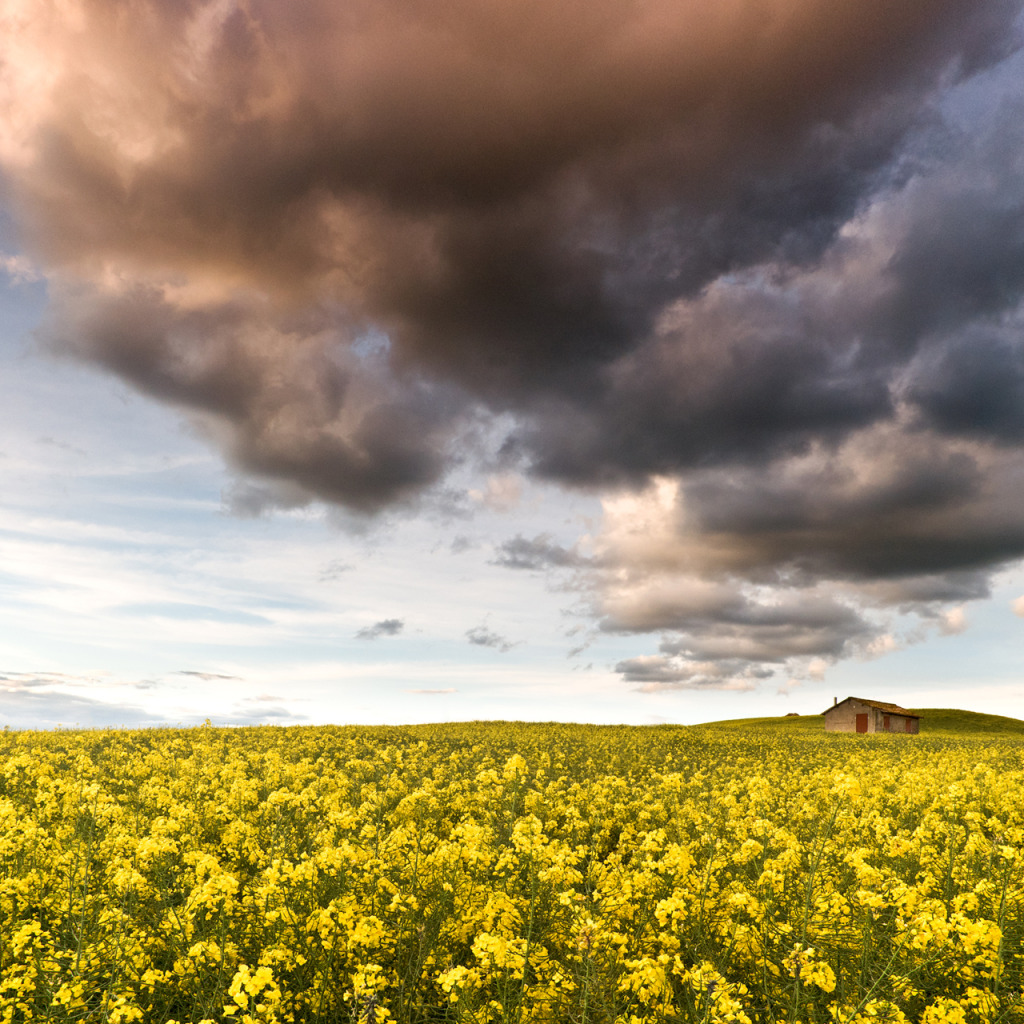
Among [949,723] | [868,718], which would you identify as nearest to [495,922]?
[868,718]

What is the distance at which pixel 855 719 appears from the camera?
3164 inches

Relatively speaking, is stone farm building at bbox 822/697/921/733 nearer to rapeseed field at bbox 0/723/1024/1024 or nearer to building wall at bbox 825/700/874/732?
building wall at bbox 825/700/874/732

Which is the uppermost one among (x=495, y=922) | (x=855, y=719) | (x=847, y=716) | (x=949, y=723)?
(x=495, y=922)

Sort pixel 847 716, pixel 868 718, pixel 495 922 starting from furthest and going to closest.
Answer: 1. pixel 847 716
2. pixel 868 718
3. pixel 495 922

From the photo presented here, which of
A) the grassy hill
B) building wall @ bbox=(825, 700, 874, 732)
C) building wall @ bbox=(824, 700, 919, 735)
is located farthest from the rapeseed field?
the grassy hill

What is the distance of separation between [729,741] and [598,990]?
33990mm

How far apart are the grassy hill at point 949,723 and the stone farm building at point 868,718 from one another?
2530 millimetres

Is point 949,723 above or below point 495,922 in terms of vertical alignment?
below

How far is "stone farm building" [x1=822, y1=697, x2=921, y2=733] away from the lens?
254 ft

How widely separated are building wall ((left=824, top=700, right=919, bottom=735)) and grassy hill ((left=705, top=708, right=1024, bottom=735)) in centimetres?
201

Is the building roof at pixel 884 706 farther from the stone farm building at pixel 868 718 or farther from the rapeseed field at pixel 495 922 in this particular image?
the rapeseed field at pixel 495 922

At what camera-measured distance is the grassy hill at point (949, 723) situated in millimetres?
85300

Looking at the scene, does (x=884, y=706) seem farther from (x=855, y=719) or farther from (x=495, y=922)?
(x=495, y=922)

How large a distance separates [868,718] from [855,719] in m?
1.99
